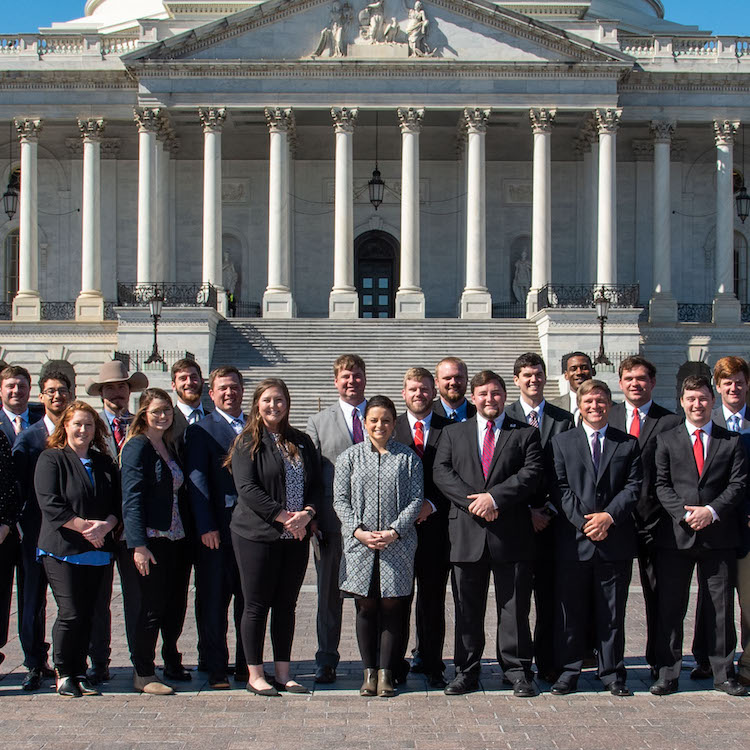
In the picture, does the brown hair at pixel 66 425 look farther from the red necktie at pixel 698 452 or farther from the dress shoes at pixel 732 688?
the dress shoes at pixel 732 688

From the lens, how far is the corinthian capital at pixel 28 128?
129 feet

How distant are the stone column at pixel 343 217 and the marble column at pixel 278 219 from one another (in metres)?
1.56

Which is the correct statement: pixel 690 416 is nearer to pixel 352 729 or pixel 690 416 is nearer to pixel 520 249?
pixel 352 729

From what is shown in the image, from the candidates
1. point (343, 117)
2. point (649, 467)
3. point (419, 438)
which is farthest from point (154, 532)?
point (343, 117)

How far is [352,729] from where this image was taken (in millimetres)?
8547

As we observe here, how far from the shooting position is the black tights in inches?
379

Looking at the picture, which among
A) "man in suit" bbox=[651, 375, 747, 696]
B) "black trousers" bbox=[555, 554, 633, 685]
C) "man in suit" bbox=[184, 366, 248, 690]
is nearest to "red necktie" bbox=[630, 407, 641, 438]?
"man in suit" bbox=[651, 375, 747, 696]

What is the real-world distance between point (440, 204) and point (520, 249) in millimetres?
3434

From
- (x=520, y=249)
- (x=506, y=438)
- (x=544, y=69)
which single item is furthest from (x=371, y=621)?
(x=520, y=249)

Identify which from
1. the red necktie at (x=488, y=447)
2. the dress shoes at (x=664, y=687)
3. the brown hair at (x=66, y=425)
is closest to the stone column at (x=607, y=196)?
the red necktie at (x=488, y=447)

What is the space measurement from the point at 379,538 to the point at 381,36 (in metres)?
31.1

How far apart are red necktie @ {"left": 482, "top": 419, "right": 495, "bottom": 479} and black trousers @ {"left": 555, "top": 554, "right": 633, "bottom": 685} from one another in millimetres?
1063

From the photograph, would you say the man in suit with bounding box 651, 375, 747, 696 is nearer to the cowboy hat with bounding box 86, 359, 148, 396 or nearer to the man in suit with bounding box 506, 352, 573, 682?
the man in suit with bounding box 506, 352, 573, 682

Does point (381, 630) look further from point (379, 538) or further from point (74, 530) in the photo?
point (74, 530)
